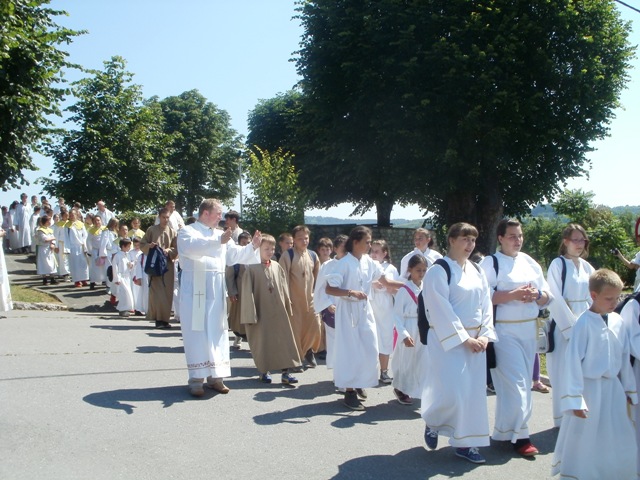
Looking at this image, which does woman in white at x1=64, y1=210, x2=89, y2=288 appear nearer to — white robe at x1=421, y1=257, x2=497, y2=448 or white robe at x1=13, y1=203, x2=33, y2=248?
white robe at x1=13, y1=203, x2=33, y2=248

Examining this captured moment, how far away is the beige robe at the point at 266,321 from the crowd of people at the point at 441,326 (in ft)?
0.06

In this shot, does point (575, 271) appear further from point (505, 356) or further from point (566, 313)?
point (505, 356)

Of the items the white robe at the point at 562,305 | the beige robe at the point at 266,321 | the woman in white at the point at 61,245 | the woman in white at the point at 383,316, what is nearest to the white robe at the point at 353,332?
the beige robe at the point at 266,321

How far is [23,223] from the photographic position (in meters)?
28.0

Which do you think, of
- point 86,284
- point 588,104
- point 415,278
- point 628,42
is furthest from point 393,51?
point 415,278

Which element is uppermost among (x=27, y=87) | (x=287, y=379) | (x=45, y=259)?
(x=27, y=87)

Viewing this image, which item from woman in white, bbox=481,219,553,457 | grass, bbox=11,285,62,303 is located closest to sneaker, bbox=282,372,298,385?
woman in white, bbox=481,219,553,457

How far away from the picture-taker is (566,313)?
718cm

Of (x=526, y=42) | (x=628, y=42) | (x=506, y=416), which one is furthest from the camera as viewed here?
(x=628, y=42)

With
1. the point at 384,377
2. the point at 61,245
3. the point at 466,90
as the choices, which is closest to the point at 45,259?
the point at 61,245

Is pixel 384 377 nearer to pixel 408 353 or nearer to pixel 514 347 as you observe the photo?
pixel 408 353

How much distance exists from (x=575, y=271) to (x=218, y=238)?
3984 millimetres

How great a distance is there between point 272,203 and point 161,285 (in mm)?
12542

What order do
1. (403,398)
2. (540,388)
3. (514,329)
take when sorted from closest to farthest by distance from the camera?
(514,329) < (403,398) < (540,388)
